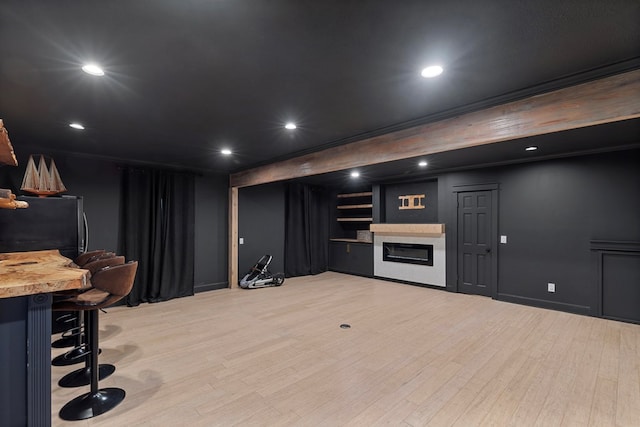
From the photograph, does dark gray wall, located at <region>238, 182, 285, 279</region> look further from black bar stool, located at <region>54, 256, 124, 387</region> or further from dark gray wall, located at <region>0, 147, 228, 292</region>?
black bar stool, located at <region>54, 256, 124, 387</region>

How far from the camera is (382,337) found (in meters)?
3.60

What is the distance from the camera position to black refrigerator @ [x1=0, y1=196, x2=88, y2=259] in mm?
3326

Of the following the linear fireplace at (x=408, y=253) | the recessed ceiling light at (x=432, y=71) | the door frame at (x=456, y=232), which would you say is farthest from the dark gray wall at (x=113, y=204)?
the recessed ceiling light at (x=432, y=71)

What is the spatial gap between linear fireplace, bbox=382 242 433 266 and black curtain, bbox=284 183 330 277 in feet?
6.22

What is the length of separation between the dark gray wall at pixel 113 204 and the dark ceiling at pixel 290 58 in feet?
4.25

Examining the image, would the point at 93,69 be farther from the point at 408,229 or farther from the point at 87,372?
the point at 408,229

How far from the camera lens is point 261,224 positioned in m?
7.04

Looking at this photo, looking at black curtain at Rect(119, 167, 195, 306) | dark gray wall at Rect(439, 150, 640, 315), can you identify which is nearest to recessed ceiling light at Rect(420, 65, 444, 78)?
dark gray wall at Rect(439, 150, 640, 315)

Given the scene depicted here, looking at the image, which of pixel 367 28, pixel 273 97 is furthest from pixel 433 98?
pixel 273 97

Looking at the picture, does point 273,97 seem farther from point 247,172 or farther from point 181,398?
point 247,172

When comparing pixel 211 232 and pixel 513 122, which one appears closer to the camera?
pixel 513 122

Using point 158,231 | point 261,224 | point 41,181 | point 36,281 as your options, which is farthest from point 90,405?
point 261,224

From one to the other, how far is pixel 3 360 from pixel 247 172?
4.70 meters

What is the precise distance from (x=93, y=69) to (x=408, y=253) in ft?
20.3
